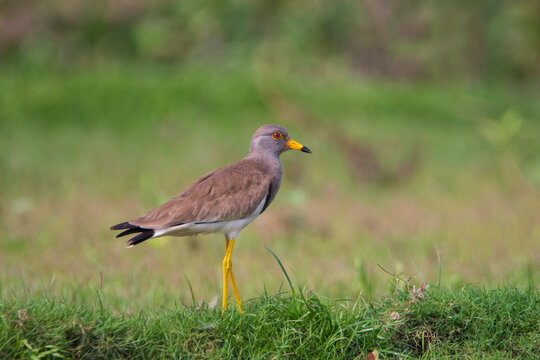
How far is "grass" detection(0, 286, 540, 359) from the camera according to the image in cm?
329

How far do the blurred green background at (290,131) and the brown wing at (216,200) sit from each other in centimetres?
48

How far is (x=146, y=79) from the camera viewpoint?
11.4 metres

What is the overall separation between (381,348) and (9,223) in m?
4.50

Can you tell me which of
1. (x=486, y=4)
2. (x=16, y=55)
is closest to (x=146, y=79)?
(x=16, y=55)

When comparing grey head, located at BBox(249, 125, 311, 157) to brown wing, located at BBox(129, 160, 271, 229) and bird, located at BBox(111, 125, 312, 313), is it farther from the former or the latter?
brown wing, located at BBox(129, 160, 271, 229)

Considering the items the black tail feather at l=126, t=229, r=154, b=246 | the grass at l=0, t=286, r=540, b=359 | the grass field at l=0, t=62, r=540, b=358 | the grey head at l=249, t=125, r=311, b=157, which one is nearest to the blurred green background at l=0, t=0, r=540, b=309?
the grass field at l=0, t=62, r=540, b=358

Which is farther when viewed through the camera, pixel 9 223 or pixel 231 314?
pixel 9 223

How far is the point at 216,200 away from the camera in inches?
155

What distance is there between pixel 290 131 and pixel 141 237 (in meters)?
7.16

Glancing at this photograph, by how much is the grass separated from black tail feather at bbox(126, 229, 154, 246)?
39 centimetres

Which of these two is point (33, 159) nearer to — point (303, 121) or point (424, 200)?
point (303, 121)

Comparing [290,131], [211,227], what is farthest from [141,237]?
[290,131]

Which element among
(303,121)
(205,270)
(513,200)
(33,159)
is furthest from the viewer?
(303,121)

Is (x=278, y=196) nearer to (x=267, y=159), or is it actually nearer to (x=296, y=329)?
(x=267, y=159)
